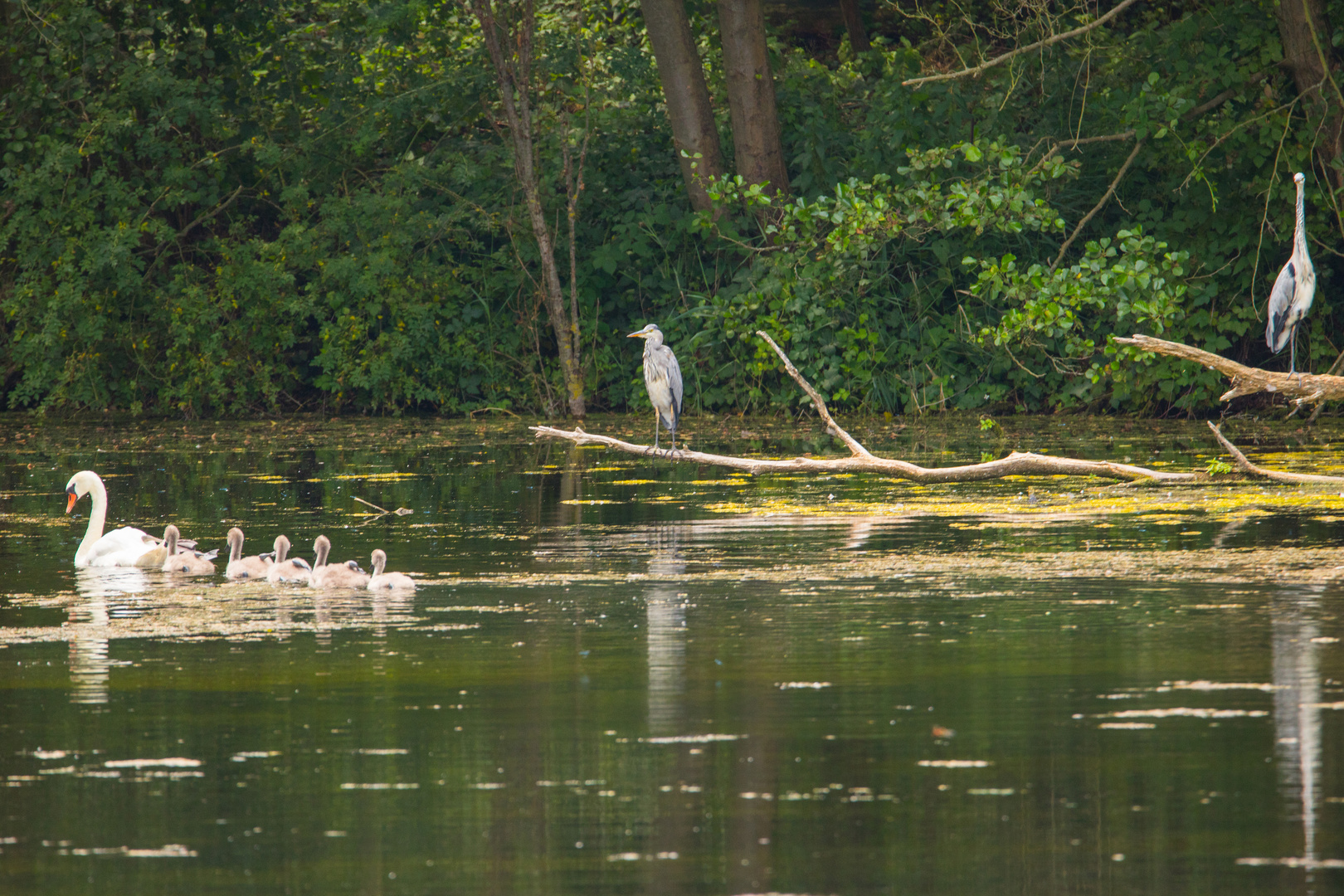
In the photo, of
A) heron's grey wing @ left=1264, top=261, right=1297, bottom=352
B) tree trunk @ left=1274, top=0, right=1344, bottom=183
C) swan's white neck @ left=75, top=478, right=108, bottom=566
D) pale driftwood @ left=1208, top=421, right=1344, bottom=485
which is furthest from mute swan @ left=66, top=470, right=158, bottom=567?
tree trunk @ left=1274, top=0, right=1344, bottom=183

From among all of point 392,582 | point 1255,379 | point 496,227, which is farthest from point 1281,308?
point 496,227

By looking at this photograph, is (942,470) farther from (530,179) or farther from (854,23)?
(854,23)

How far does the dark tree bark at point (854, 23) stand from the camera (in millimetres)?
22719

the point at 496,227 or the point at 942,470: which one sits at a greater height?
the point at 496,227

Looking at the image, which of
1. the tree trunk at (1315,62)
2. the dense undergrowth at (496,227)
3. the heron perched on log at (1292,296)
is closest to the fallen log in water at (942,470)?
the heron perched on log at (1292,296)

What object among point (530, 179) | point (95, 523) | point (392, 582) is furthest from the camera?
point (530, 179)

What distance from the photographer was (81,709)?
5.57 m

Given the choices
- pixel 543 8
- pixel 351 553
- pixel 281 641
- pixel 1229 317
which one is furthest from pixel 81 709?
pixel 543 8

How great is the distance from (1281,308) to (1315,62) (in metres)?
3.56

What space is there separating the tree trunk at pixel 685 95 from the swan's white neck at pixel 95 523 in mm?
9663

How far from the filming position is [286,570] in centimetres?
823

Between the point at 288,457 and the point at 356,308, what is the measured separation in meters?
5.34

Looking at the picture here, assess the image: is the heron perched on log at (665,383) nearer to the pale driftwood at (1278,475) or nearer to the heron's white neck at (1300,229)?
the pale driftwood at (1278,475)

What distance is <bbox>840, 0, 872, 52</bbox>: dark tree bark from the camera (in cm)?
2272
